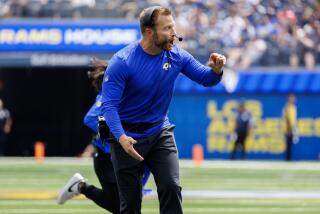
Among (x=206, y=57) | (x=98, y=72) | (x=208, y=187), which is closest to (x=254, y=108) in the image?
(x=206, y=57)

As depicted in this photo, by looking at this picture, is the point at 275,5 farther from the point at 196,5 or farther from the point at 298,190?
the point at 298,190

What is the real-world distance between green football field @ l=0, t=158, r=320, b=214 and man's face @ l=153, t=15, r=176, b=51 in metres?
4.80

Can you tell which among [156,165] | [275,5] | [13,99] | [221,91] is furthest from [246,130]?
[156,165]

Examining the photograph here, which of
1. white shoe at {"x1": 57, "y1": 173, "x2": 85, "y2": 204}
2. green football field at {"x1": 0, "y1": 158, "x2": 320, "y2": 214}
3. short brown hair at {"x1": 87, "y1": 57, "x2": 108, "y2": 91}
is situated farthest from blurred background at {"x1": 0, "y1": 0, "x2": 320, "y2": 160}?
short brown hair at {"x1": 87, "y1": 57, "x2": 108, "y2": 91}

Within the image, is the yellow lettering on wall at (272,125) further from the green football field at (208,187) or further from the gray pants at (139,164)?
the gray pants at (139,164)

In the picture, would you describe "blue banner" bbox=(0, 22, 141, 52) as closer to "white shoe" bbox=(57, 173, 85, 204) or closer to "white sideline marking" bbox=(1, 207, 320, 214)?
"white sideline marking" bbox=(1, 207, 320, 214)

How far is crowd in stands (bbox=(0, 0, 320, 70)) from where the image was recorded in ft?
91.0

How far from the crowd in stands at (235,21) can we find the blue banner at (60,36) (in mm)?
482

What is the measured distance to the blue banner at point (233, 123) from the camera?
1109 inches

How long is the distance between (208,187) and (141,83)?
30.2ft

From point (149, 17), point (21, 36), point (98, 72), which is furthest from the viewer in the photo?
point (21, 36)

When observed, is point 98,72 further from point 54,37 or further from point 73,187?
point 54,37

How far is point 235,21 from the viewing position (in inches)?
1110

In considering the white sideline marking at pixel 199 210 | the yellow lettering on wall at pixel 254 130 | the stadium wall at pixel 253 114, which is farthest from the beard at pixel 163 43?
the yellow lettering on wall at pixel 254 130
